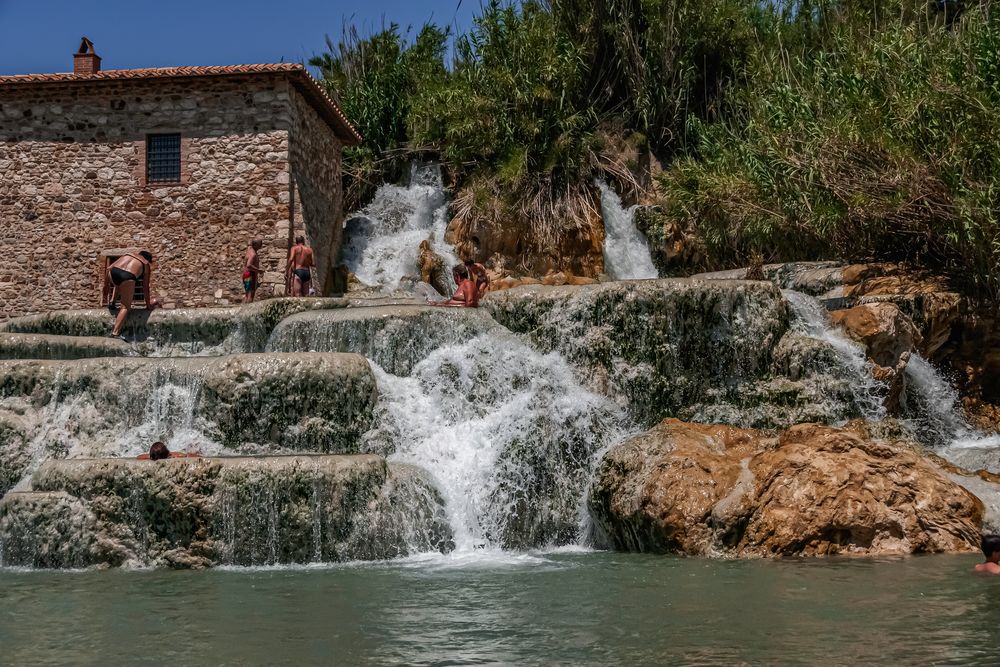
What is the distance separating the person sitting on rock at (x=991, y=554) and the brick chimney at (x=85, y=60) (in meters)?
18.1

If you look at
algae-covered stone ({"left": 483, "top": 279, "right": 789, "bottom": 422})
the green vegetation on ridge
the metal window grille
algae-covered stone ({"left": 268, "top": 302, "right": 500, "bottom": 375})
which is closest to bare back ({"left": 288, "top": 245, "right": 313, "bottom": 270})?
the metal window grille

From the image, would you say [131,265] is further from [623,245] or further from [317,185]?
[623,245]

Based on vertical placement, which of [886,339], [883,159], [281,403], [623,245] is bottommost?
[281,403]

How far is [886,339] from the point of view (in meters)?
14.0

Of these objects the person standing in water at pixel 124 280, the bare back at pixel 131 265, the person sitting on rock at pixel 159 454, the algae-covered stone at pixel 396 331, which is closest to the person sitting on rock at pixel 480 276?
the algae-covered stone at pixel 396 331

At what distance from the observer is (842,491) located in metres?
10.4

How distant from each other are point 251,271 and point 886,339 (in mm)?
10699

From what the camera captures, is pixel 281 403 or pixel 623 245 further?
pixel 623 245

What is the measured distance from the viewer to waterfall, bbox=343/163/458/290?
2373 centimetres

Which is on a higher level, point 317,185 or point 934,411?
point 317,185

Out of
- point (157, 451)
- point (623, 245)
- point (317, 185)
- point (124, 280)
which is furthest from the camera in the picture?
point (623, 245)

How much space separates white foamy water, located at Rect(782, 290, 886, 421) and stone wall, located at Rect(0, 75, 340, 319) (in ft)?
32.8

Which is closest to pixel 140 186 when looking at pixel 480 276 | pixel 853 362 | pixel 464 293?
pixel 480 276

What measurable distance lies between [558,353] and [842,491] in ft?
15.3
